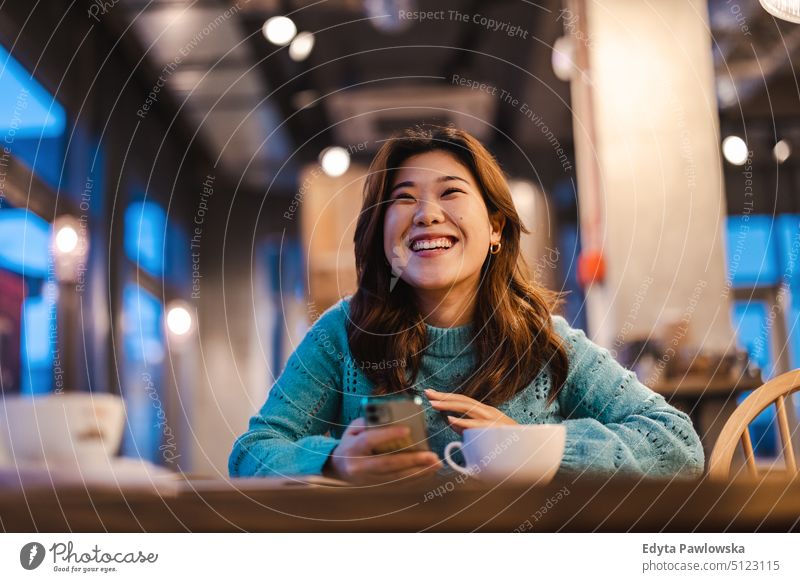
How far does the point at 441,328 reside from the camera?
0.72 metres

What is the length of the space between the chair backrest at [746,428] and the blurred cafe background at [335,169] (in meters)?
0.17

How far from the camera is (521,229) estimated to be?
0.76 metres

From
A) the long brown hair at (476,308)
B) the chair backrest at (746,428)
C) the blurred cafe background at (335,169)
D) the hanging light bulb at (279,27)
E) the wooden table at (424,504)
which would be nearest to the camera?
the wooden table at (424,504)

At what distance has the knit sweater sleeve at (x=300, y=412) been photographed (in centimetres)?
→ 58

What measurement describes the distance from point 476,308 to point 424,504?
384mm


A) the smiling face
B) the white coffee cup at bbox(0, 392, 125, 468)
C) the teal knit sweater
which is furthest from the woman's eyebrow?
the white coffee cup at bbox(0, 392, 125, 468)

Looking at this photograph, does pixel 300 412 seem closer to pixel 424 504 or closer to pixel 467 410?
pixel 467 410

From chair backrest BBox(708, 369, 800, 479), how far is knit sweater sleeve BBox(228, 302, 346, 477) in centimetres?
30

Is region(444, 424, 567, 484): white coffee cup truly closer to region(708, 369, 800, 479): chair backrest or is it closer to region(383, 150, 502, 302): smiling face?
region(708, 369, 800, 479): chair backrest

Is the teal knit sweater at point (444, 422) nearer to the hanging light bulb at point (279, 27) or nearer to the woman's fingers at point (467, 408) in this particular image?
the woman's fingers at point (467, 408)

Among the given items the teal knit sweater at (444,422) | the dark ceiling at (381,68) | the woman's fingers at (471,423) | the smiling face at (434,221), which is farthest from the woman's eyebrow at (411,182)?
the dark ceiling at (381,68)
